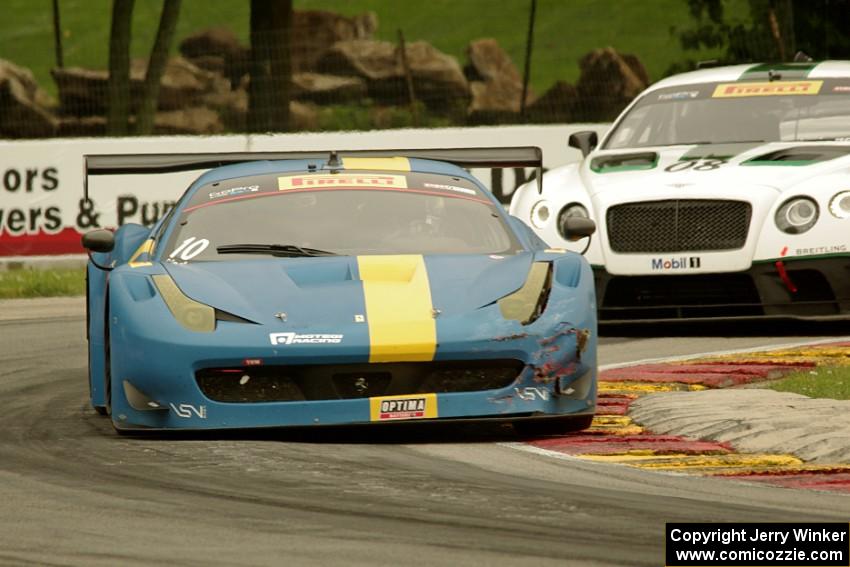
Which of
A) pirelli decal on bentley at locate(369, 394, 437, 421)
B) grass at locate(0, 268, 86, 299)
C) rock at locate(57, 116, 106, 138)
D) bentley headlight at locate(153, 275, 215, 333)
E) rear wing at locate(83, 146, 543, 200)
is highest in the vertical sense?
rear wing at locate(83, 146, 543, 200)

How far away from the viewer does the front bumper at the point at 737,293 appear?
38.9 feet

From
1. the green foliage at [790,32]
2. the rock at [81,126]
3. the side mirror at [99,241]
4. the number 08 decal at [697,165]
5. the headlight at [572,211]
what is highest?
the side mirror at [99,241]

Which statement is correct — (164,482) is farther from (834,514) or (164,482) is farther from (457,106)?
(457,106)

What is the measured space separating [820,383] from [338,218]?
249 centimetres

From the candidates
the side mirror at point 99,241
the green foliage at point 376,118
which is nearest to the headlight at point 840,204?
the side mirror at point 99,241

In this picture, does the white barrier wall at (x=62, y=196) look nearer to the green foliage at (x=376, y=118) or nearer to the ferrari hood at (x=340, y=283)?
the green foliage at (x=376, y=118)

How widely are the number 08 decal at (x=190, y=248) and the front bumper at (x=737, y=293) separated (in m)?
4.00

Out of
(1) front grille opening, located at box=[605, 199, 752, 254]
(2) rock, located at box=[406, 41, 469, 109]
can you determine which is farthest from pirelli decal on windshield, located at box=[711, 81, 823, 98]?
(2) rock, located at box=[406, 41, 469, 109]

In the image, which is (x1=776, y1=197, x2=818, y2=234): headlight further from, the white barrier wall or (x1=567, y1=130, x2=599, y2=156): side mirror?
the white barrier wall

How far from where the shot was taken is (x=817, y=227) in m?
11.9

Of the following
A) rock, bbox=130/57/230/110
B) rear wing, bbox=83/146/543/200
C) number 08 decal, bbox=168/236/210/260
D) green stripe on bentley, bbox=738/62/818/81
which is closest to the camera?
number 08 decal, bbox=168/236/210/260

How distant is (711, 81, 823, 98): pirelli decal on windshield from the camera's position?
13.4m

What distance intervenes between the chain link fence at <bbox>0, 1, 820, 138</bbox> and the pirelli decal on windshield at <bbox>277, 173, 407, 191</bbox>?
11537 mm

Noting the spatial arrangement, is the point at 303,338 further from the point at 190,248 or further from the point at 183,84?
the point at 183,84
